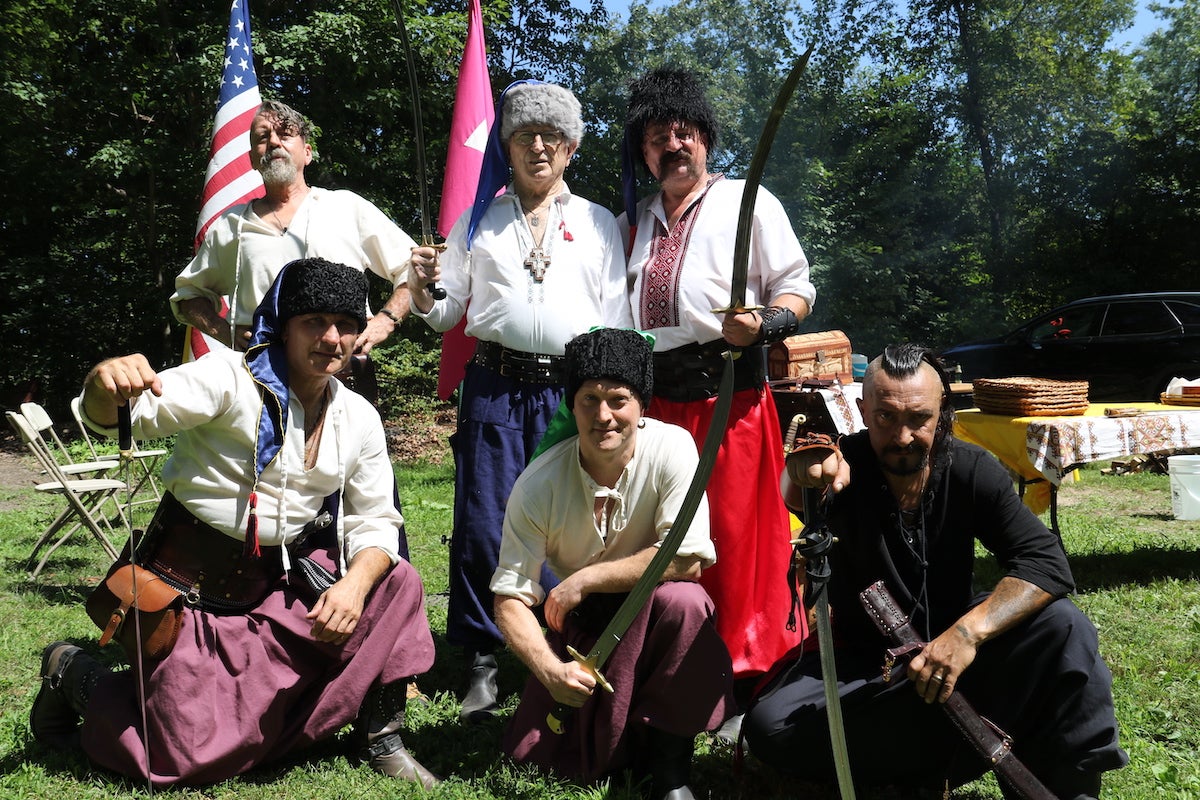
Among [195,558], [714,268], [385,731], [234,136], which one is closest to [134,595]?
[195,558]

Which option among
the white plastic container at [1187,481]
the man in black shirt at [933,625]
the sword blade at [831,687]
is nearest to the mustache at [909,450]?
the man in black shirt at [933,625]

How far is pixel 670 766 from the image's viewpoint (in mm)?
2479

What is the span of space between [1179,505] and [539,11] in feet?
44.3

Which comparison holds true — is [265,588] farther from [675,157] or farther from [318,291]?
[675,157]

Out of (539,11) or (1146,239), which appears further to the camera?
(1146,239)

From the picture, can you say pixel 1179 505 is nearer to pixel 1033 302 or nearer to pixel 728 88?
pixel 1033 302

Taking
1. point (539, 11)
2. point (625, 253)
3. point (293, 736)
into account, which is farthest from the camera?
point (539, 11)

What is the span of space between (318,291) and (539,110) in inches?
42.5

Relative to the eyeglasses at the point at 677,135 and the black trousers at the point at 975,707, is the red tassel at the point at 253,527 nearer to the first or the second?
the black trousers at the point at 975,707

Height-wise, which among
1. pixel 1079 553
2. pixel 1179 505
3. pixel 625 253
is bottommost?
pixel 1079 553

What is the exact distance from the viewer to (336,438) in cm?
278

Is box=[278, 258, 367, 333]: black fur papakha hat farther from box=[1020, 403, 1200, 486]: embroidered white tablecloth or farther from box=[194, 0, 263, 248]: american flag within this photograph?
box=[1020, 403, 1200, 486]: embroidered white tablecloth

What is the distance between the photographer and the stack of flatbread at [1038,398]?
189 inches

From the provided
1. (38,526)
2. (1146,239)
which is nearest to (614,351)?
(38,526)
